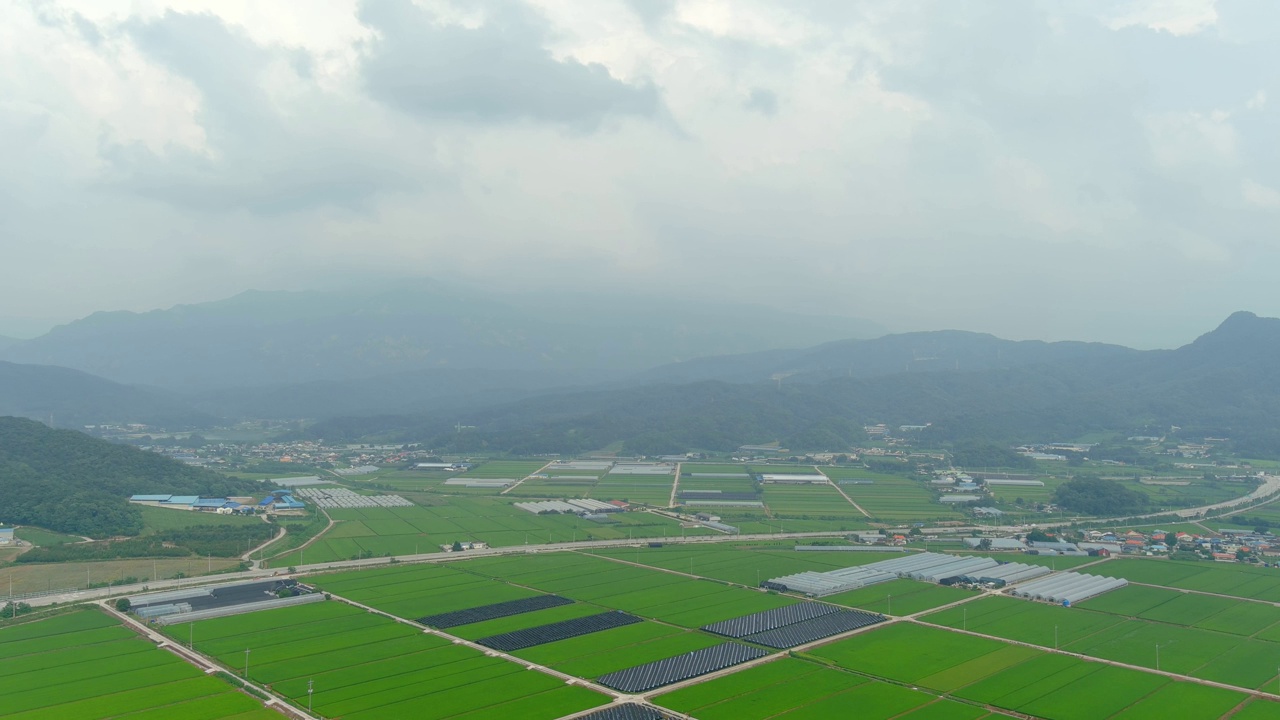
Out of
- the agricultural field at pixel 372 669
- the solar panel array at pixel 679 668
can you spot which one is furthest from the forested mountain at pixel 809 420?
the solar panel array at pixel 679 668

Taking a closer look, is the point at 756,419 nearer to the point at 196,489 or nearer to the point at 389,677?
the point at 196,489

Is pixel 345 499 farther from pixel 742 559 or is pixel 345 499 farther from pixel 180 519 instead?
pixel 742 559

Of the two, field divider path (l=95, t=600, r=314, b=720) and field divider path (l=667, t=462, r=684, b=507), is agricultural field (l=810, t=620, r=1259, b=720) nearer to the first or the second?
field divider path (l=95, t=600, r=314, b=720)

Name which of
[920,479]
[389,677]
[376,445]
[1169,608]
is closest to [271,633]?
[389,677]

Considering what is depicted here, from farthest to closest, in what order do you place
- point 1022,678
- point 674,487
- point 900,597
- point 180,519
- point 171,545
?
point 674,487 → point 180,519 → point 171,545 → point 900,597 → point 1022,678

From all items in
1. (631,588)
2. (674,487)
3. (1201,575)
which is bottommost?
(631,588)

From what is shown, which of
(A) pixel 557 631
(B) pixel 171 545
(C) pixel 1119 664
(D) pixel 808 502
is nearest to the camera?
(C) pixel 1119 664

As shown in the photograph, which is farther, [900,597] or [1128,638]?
[900,597]

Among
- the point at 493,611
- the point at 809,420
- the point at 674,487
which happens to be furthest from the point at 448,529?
the point at 809,420
